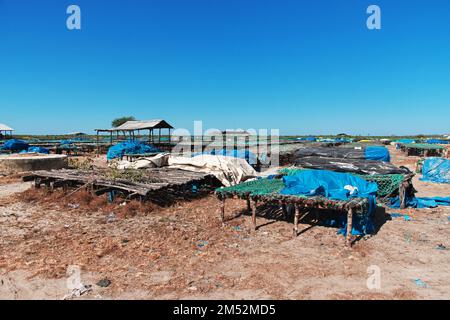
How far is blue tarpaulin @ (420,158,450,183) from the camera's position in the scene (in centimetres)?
1374

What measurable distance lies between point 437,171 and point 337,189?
35.1ft

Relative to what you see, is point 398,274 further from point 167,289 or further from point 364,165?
point 364,165

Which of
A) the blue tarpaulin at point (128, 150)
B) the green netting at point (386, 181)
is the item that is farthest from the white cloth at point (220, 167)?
the blue tarpaulin at point (128, 150)

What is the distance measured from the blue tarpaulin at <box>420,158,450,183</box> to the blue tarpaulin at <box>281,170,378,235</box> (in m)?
9.17

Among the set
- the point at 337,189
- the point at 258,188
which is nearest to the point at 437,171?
the point at 337,189

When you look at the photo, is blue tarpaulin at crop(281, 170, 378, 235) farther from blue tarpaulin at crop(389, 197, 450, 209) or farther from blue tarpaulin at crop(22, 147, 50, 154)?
blue tarpaulin at crop(22, 147, 50, 154)

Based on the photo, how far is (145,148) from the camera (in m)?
21.7

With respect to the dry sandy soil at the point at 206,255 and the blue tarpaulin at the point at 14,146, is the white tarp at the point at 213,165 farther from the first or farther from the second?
the blue tarpaulin at the point at 14,146

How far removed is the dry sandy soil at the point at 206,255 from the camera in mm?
4184

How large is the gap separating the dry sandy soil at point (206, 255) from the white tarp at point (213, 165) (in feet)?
10.7

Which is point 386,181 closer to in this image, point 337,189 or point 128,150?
point 337,189

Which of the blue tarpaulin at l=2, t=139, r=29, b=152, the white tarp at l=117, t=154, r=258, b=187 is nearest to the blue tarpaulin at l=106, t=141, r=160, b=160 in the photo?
the white tarp at l=117, t=154, r=258, b=187

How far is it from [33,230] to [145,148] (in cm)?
1521
